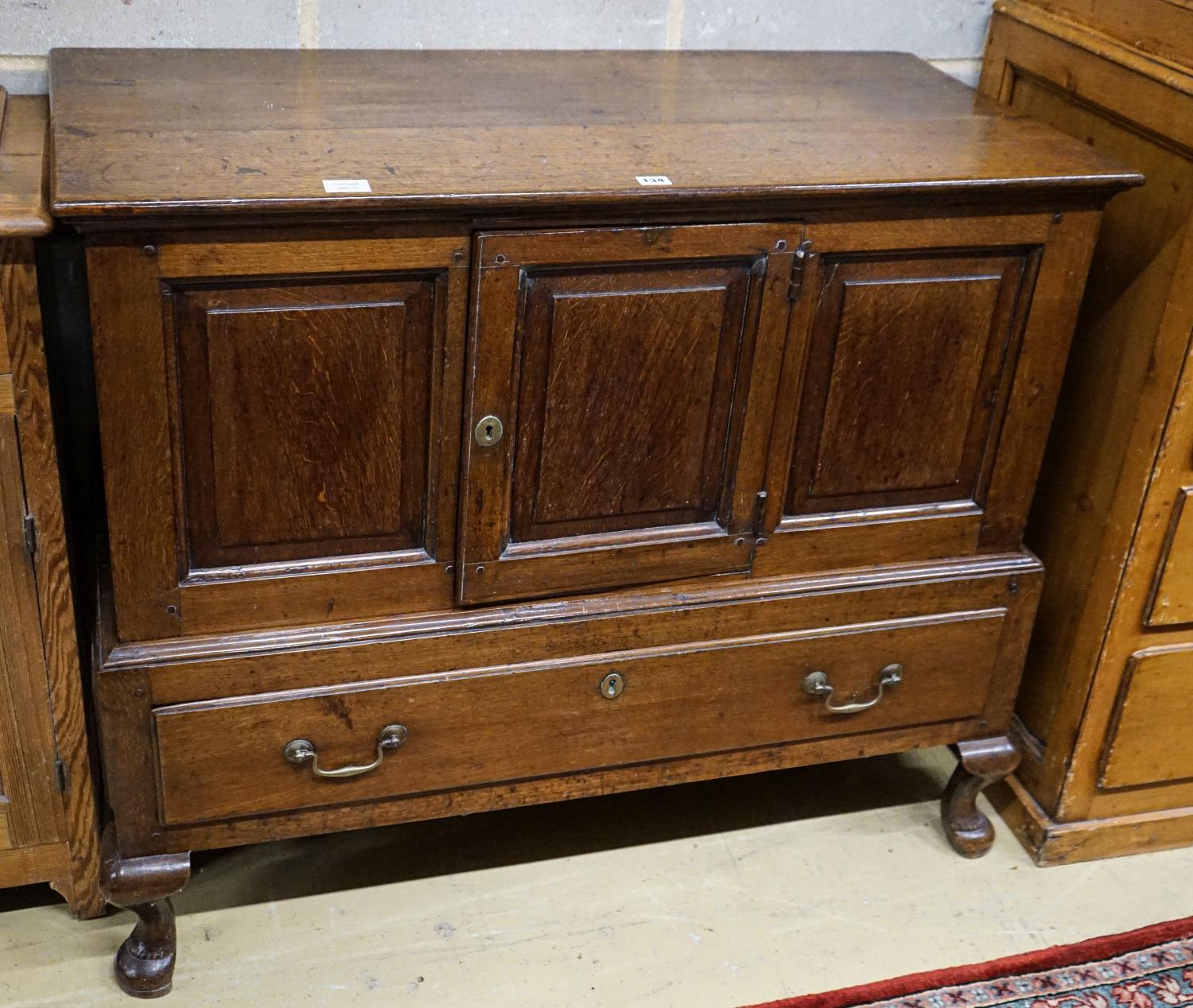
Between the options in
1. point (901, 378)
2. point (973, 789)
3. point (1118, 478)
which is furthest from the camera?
point (973, 789)

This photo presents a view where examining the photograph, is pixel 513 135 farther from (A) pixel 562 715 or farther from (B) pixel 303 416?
A: (A) pixel 562 715

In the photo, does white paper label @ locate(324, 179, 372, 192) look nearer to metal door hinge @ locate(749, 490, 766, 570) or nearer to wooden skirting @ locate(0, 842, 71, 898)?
metal door hinge @ locate(749, 490, 766, 570)

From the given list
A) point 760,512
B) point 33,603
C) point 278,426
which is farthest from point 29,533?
point 760,512

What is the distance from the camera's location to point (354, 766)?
1.75 metres

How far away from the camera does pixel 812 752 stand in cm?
197

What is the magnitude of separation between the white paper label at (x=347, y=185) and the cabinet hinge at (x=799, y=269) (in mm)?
492

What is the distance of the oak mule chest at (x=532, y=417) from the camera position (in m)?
1.49

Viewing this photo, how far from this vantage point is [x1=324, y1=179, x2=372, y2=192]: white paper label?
55.9 inches

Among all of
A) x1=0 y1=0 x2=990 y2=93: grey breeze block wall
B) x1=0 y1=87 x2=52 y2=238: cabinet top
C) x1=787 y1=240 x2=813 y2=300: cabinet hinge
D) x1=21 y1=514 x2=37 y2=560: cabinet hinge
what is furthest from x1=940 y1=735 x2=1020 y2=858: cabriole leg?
x1=0 y1=87 x2=52 y2=238: cabinet top

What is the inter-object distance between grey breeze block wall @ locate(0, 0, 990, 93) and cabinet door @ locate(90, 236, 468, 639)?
61 centimetres

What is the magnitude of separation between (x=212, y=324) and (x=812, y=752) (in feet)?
3.34

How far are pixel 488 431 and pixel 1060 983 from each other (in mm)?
1100

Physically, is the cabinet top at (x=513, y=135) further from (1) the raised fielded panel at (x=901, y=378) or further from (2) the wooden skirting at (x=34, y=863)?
(2) the wooden skirting at (x=34, y=863)

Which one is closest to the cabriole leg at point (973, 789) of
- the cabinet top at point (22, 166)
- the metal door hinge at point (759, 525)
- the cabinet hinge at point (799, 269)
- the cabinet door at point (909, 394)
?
the cabinet door at point (909, 394)
